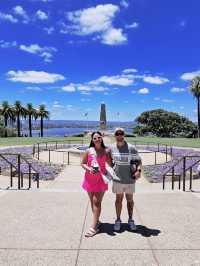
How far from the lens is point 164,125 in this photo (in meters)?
71.5

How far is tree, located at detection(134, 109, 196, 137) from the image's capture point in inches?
2795

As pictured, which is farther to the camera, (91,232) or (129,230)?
(129,230)

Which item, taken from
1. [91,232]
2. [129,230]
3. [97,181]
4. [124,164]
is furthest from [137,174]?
[91,232]

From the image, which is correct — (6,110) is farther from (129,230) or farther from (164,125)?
(129,230)

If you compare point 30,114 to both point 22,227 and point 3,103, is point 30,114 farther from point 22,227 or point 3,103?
point 22,227

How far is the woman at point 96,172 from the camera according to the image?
5.59m

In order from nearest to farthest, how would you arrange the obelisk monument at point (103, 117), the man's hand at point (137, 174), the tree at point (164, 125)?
the man's hand at point (137, 174) < the obelisk monument at point (103, 117) < the tree at point (164, 125)

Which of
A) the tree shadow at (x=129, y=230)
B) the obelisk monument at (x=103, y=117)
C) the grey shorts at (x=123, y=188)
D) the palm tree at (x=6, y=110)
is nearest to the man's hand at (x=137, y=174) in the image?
the grey shorts at (x=123, y=188)

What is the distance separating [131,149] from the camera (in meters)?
5.65

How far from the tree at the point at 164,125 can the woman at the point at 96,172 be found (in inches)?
2580

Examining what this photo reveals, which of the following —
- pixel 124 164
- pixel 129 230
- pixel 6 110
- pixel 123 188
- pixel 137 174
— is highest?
pixel 6 110

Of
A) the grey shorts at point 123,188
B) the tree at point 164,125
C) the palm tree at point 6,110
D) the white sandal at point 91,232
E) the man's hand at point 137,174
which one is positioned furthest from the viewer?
the palm tree at point 6,110

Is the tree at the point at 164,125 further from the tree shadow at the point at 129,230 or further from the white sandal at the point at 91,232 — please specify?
the white sandal at the point at 91,232

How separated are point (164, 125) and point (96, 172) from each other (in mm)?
67362
